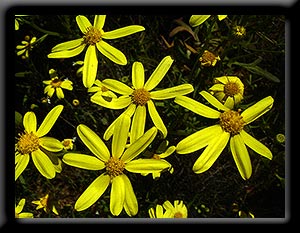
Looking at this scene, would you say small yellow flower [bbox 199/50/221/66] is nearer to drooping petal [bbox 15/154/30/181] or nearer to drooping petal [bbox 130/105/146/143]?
drooping petal [bbox 130/105/146/143]

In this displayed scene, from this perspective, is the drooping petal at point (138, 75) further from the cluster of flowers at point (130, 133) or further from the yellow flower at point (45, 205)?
the yellow flower at point (45, 205)

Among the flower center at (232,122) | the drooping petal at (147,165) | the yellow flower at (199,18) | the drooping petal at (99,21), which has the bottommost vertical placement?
the drooping petal at (147,165)

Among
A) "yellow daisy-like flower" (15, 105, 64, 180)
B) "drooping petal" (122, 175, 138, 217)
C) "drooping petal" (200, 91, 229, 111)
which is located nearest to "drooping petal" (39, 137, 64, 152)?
"yellow daisy-like flower" (15, 105, 64, 180)

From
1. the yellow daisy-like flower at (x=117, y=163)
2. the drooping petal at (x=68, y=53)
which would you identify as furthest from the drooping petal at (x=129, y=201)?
the drooping petal at (x=68, y=53)

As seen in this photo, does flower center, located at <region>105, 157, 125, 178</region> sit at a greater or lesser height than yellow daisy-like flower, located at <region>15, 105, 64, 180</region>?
lesser

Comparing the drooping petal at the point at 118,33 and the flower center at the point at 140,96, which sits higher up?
the drooping petal at the point at 118,33
